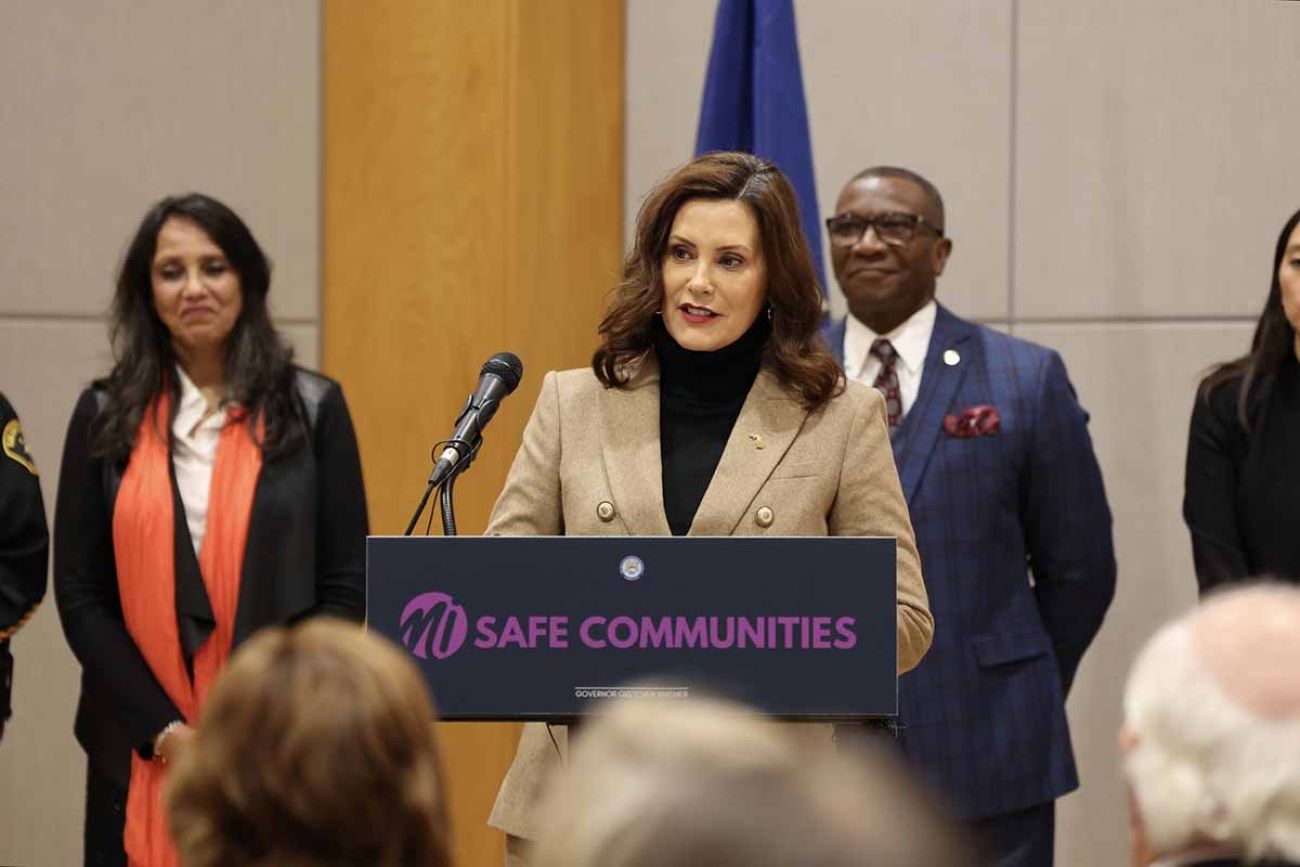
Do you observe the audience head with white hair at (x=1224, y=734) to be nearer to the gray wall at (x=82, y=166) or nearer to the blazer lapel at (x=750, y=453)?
the blazer lapel at (x=750, y=453)

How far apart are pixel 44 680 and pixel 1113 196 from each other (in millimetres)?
3281

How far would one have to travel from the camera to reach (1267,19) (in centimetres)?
522

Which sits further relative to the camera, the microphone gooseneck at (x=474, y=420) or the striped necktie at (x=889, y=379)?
the striped necktie at (x=889, y=379)

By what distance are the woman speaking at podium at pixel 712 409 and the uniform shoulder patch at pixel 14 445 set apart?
4.55ft

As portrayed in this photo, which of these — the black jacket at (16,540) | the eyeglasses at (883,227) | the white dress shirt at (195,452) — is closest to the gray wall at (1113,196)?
the eyeglasses at (883,227)

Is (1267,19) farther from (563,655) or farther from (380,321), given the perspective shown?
(563,655)

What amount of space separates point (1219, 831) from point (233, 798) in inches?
30.1

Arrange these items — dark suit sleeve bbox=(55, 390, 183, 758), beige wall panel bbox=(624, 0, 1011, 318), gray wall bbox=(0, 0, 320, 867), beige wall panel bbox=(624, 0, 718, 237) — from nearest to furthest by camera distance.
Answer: dark suit sleeve bbox=(55, 390, 183, 758) → beige wall panel bbox=(624, 0, 1011, 318) → gray wall bbox=(0, 0, 320, 867) → beige wall panel bbox=(624, 0, 718, 237)

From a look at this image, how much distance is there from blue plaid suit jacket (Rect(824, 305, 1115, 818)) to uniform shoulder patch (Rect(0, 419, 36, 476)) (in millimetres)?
1763

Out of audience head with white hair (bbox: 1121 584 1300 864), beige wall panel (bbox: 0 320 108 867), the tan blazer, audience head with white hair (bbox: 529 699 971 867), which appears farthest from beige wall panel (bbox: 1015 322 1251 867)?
audience head with white hair (bbox: 529 699 971 867)

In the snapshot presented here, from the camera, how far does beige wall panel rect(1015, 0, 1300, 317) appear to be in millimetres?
5223

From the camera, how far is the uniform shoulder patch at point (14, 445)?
390 cm

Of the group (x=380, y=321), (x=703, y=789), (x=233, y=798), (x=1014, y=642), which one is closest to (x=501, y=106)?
(x=380, y=321)

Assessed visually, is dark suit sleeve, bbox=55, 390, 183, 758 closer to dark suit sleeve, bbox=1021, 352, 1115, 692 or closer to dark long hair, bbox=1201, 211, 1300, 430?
dark suit sleeve, bbox=1021, 352, 1115, 692
